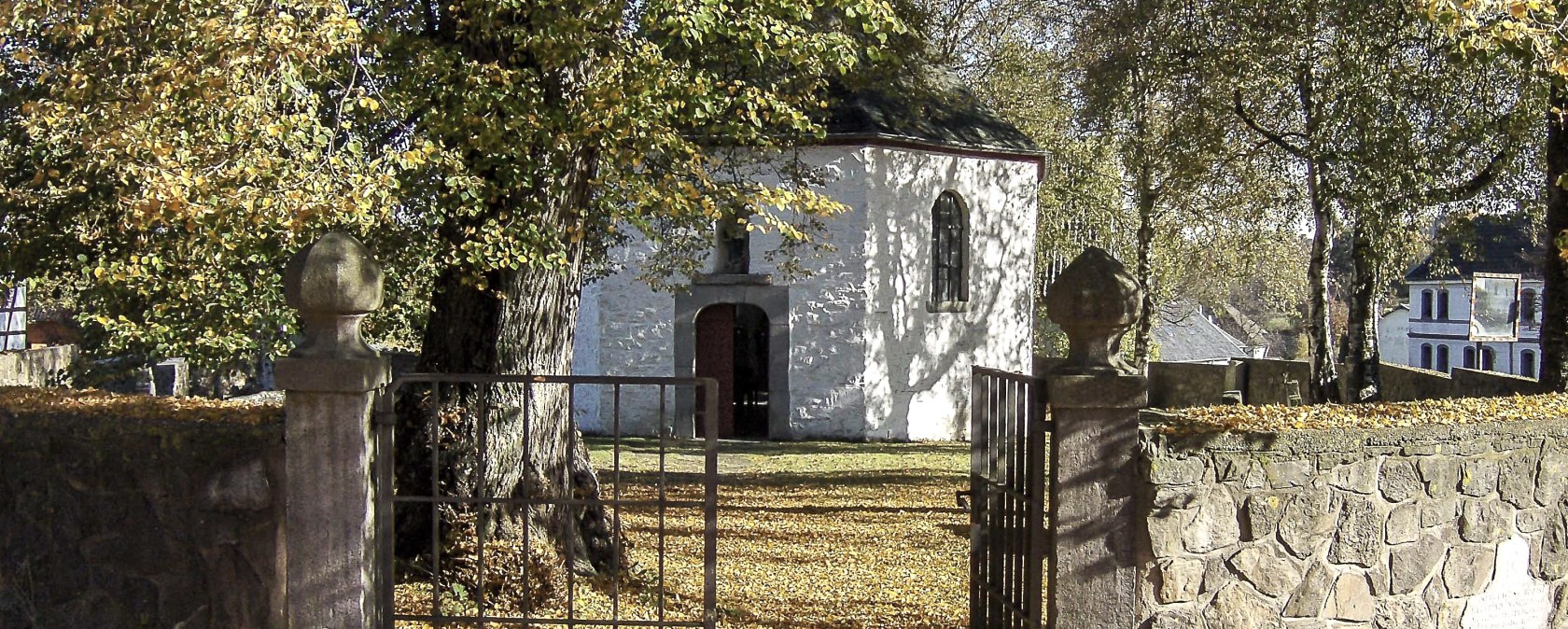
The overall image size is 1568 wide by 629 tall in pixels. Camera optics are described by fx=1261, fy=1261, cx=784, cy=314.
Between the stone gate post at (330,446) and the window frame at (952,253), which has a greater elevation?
the window frame at (952,253)

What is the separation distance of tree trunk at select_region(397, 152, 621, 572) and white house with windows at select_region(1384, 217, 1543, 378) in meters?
37.9

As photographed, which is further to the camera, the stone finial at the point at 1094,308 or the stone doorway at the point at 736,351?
the stone doorway at the point at 736,351

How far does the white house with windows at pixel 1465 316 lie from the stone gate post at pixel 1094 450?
126ft

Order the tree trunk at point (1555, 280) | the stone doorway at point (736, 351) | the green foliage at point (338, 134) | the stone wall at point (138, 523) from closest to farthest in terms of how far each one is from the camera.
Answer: the stone wall at point (138, 523) < the green foliage at point (338, 134) < the tree trunk at point (1555, 280) < the stone doorway at point (736, 351)

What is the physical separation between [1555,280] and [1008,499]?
6.49 m

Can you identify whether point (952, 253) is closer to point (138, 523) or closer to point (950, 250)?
point (950, 250)

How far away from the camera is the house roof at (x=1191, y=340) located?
164 ft

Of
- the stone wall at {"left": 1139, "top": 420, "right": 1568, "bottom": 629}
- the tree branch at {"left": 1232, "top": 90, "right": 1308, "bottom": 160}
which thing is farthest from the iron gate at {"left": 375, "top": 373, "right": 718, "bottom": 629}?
the tree branch at {"left": 1232, "top": 90, "right": 1308, "bottom": 160}

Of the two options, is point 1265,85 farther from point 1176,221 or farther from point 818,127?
point 1176,221

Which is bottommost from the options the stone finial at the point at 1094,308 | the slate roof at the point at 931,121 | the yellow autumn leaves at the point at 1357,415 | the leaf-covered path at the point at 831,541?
the leaf-covered path at the point at 831,541

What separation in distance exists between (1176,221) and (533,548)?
23.0 meters

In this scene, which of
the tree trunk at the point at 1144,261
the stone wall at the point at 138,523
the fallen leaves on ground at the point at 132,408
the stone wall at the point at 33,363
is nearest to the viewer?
the stone wall at the point at 138,523

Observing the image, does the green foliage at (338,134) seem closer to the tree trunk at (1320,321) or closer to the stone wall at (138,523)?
the stone wall at (138,523)

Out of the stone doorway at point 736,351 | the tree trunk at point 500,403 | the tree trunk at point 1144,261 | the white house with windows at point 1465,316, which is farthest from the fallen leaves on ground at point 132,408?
the white house with windows at point 1465,316
